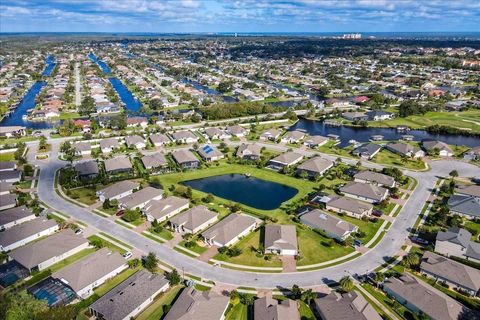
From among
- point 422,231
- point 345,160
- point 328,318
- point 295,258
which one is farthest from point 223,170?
point 328,318

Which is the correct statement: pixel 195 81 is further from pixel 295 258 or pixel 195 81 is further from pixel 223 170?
pixel 295 258

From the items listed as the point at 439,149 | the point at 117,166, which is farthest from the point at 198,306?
the point at 439,149

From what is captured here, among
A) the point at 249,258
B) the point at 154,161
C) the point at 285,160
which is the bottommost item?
the point at 249,258

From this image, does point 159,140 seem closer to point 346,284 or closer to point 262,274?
point 262,274

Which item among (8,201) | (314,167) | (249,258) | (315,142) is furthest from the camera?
(315,142)

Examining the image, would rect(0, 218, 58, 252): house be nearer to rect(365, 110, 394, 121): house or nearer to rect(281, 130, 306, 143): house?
rect(281, 130, 306, 143): house

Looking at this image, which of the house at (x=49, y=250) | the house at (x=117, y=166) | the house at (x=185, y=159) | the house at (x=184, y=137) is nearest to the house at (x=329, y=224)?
the house at (x=185, y=159)
